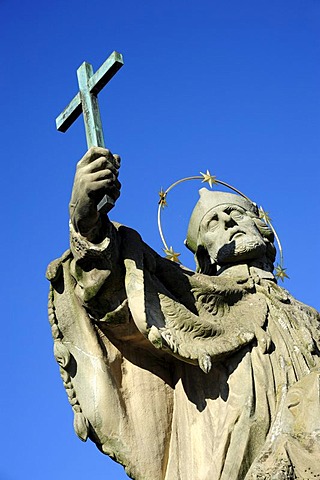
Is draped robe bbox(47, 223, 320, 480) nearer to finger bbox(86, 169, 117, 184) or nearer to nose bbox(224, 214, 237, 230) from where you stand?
finger bbox(86, 169, 117, 184)

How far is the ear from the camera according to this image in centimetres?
886

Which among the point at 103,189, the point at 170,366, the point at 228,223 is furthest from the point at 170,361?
the point at 103,189

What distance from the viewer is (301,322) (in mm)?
8055

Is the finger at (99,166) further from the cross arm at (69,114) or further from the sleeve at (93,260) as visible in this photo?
the cross arm at (69,114)

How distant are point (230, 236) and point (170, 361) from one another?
1.14m

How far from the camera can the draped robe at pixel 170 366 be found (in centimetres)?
728

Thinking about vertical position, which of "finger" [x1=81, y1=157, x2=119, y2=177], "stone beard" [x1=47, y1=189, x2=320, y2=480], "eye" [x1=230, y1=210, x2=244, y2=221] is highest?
"eye" [x1=230, y1=210, x2=244, y2=221]

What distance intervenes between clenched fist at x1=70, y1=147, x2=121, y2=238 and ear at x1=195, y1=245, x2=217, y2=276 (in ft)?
6.06

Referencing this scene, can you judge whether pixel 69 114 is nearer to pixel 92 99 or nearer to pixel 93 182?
pixel 92 99

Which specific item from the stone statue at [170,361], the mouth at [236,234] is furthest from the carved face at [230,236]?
the stone statue at [170,361]

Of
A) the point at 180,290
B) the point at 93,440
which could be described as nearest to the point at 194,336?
the point at 180,290

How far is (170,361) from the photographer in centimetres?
785

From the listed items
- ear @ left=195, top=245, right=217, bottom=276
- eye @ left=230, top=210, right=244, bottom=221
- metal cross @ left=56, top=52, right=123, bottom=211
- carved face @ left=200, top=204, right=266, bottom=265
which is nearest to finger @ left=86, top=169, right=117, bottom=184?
metal cross @ left=56, top=52, right=123, bottom=211

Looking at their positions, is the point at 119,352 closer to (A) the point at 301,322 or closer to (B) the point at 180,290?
(B) the point at 180,290
